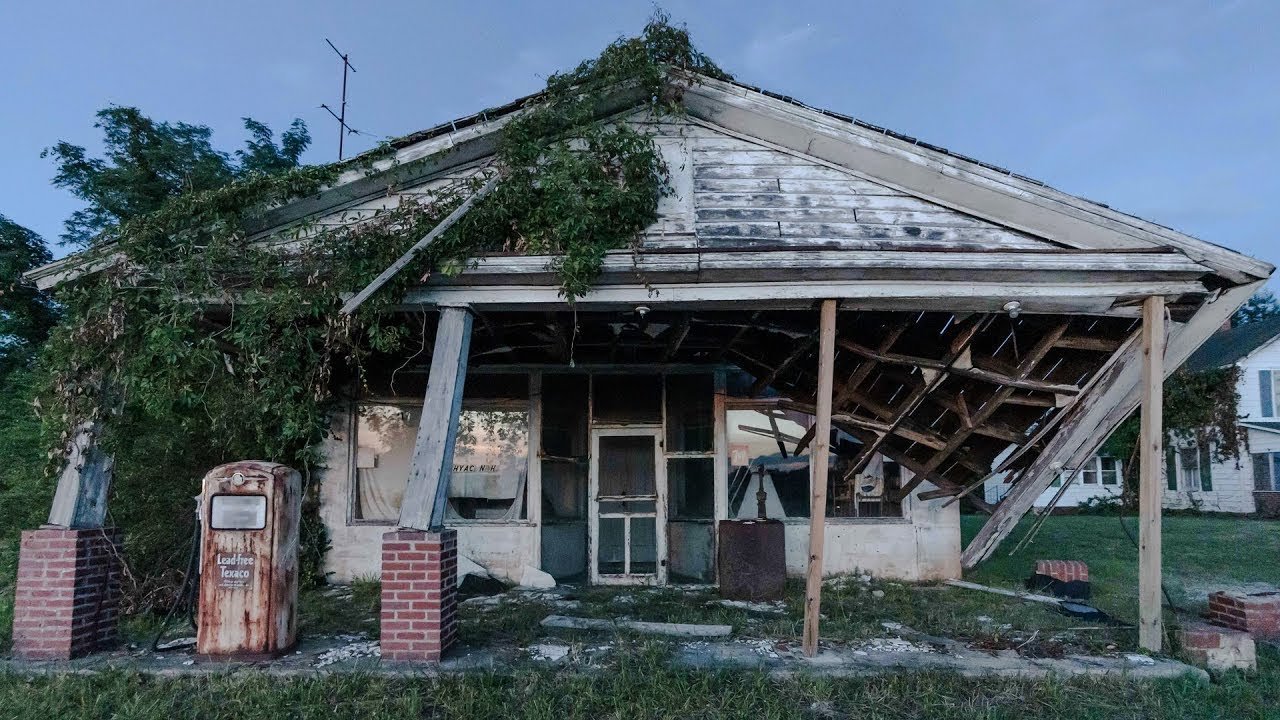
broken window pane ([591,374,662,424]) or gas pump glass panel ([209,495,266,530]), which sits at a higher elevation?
broken window pane ([591,374,662,424])

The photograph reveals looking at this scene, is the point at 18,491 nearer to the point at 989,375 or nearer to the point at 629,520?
the point at 629,520

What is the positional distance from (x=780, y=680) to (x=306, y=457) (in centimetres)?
562

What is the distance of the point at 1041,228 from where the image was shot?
6406 mm

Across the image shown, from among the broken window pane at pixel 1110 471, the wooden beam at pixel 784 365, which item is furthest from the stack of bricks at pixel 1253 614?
the broken window pane at pixel 1110 471

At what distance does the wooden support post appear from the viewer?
5.43m

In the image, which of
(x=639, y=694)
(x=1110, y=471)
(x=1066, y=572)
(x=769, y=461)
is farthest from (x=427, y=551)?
(x=1110, y=471)

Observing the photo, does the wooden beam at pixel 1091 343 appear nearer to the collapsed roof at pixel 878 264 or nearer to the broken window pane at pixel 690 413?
the collapsed roof at pixel 878 264

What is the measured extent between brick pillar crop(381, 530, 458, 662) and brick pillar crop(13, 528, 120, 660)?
7.63ft

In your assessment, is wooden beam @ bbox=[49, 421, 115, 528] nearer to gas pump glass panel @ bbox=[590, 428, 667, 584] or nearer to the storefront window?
the storefront window

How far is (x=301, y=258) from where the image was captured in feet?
19.7

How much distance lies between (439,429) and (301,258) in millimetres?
1798

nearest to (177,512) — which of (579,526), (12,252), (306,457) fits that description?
(306,457)

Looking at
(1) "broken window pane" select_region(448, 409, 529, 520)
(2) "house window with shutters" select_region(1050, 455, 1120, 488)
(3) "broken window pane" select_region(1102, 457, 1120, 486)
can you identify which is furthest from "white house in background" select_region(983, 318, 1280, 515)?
(1) "broken window pane" select_region(448, 409, 529, 520)

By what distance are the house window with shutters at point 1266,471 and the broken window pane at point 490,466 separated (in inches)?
871
